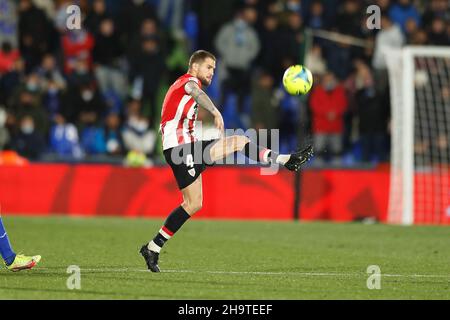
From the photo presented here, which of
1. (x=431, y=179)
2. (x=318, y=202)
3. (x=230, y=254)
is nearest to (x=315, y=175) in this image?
(x=318, y=202)

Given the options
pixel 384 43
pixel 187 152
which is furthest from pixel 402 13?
pixel 187 152

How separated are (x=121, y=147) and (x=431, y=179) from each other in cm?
598

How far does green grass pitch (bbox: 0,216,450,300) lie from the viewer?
387 inches

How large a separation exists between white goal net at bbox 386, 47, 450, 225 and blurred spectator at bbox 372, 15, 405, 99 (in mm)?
694

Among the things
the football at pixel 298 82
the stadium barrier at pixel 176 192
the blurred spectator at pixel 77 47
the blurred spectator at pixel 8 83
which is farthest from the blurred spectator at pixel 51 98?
the football at pixel 298 82

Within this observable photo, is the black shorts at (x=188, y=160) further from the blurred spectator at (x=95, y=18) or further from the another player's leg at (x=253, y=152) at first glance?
the blurred spectator at (x=95, y=18)

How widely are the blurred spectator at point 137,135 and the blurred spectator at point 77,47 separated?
5.26 ft

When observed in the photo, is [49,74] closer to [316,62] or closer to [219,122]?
[316,62]

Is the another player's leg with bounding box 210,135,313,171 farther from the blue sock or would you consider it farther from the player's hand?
the blue sock

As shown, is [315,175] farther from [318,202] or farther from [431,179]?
[431,179]

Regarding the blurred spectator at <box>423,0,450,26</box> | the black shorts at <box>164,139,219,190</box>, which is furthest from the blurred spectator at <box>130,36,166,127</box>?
the black shorts at <box>164,139,219,190</box>

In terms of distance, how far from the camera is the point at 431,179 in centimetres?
2048

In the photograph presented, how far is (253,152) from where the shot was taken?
11.3 m

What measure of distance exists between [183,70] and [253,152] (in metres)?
11.5
